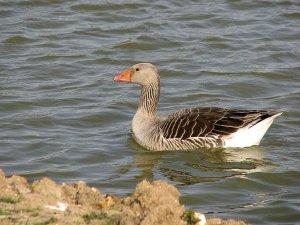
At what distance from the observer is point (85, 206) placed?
689 cm

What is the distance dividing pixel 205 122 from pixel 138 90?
2.97 metres

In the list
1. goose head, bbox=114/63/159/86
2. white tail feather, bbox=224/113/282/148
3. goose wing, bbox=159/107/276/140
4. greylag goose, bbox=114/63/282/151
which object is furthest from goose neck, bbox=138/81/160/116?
white tail feather, bbox=224/113/282/148

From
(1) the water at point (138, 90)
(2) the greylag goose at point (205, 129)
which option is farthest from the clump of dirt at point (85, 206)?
(2) the greylag goose at point (205, 129)

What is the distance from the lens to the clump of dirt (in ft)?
20.6

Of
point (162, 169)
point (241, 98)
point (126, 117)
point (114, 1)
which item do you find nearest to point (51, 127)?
point (126, 117)

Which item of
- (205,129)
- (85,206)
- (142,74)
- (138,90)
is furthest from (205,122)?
(85,206)

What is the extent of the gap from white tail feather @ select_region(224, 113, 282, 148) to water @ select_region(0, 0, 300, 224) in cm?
14

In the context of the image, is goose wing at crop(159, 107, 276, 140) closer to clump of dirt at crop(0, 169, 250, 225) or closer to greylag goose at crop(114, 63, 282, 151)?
greylag goose at crop(114, 63, 282, 151)

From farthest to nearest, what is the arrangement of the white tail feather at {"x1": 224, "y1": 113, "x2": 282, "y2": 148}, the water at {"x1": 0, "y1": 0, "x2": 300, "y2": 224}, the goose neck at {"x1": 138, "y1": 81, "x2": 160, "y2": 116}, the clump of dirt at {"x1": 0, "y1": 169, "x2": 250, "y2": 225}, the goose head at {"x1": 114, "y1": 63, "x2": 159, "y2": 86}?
the goose neck at {"x1": 138, "y1": 81, "x2": 160, "y2": 116}
the goose head at {"x1": 114, "y1": 63, "x2": 159, "y2": 86}
the white tail feather at {"x1": 224, "y1": 113, "x2": 282, "y2": 148}
the water at {"x1": 0, "y1": 0, "x2": 300, "y2": 224}
the clump of dirt at {"x1": 0, "y1": 169, "x2": 250, "y2": 225}

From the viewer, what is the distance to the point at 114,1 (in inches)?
735

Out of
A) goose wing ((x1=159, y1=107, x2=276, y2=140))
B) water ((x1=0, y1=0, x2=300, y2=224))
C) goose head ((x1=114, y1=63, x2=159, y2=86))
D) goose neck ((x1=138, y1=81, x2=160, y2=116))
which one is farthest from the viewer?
goose neck ((x1=138, y1=81, x2=160, y2=116))

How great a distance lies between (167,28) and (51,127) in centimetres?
565

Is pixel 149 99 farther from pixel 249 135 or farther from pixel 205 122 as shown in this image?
pixel 249 135

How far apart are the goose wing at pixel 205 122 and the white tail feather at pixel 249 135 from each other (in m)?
0.08
